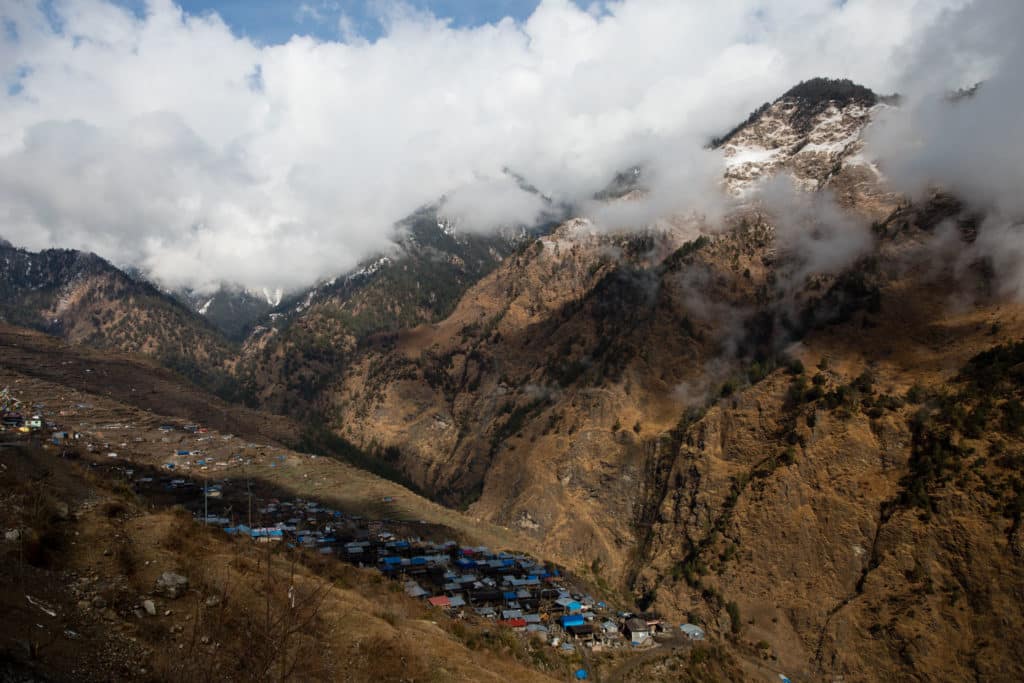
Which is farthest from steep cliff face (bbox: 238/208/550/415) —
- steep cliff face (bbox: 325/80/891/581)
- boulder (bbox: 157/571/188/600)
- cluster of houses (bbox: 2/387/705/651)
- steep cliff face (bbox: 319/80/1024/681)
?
boulder (bbox: 157/571/188/600)

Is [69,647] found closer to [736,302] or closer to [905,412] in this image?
[905,412]

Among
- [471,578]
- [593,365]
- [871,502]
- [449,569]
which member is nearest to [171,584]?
[471,578]

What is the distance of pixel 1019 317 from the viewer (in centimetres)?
5656

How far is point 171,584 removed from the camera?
57.5 ft

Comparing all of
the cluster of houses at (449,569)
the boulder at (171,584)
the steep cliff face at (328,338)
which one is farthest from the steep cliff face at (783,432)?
the boulder at (171,584)

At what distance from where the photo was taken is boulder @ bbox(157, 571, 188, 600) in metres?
17.3

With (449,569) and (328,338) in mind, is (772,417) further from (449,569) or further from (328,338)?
(328,338)

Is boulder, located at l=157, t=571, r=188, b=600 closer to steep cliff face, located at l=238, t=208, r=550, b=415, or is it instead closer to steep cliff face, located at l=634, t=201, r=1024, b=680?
steep cliff face, located at l=634, t=201, r=1024, b=680

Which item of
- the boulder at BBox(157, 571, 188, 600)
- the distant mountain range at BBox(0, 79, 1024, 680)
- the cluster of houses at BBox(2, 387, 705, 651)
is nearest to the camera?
the boulder at BBox(157, 571, 188, 600)

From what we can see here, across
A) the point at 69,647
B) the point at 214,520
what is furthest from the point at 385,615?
the point at 214,520

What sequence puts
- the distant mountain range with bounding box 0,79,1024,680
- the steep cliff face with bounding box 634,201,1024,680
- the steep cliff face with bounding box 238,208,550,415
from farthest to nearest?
the steep cliff face with bounding box 238,208,550,415, the distant mountain range with bounding box 0,79,1024,680, the steep cliff face with bounding box 634,201,1024,680

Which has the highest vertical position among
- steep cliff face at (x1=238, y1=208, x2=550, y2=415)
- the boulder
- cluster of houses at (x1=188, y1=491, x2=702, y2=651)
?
steep cliff face at (x1=238, y1=208, x2=550, y2=415)

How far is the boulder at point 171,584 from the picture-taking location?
56.6 feet

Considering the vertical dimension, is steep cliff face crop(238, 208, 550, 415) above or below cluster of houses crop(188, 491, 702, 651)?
above
